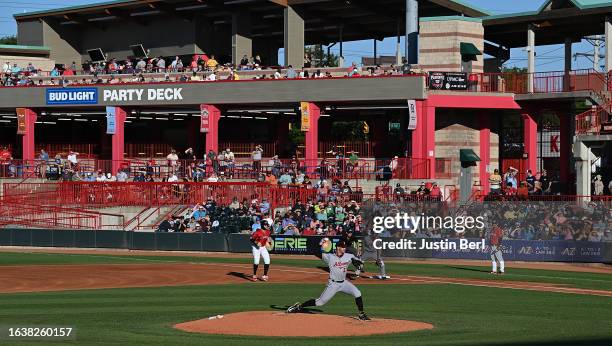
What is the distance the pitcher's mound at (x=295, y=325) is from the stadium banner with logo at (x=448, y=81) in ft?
88.2

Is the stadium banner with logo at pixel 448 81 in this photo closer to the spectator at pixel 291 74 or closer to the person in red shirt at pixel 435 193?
the spectator at pixel 291 74

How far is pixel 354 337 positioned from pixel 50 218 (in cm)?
3056

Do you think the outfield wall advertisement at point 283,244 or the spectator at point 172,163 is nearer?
the outfield wall advertisement at point 283,244

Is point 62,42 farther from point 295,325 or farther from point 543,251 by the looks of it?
point 295,325

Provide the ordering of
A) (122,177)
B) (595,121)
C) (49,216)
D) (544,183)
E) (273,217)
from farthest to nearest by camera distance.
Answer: (122,177) → (49,216) → (544,183) → (273,217) → (595,121)

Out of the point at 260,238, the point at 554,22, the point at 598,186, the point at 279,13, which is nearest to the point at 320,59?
the point at 279,13

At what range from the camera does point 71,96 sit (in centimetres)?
5397

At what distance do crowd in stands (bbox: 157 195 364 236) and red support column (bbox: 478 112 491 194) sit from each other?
1103 centimetres

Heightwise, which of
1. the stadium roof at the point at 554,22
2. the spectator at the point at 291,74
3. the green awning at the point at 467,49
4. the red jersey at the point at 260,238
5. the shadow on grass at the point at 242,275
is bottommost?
the shadow on grass at the point at 242,275

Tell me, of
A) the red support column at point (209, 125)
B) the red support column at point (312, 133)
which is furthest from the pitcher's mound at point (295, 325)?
the red support column at point (209, 125)

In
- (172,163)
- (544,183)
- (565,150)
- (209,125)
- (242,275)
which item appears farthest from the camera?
(209,125)

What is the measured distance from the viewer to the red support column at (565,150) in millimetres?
46625

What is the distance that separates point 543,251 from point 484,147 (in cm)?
1352

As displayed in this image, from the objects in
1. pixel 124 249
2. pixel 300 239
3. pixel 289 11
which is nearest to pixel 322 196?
Result: pixel 300 239
